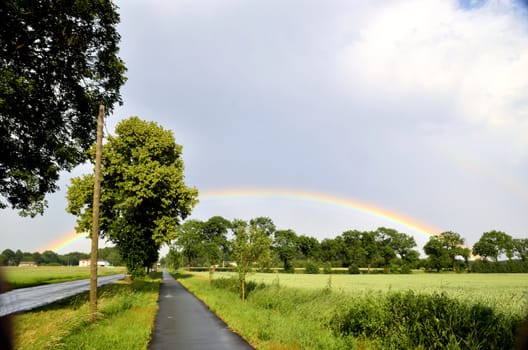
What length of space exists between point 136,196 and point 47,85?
13.3 metres

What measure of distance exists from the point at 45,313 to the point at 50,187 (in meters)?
6.29

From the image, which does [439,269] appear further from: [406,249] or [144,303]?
[144,303]

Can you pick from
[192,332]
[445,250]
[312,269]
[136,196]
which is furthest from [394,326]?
[445,250]

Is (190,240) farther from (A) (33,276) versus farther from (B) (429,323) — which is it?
(B) (429,323)

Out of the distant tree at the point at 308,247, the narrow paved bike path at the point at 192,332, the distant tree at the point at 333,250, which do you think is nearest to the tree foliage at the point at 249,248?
the narrow paved bike path at the point at 192,332

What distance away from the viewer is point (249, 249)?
83.1 feet

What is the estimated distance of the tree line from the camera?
4446 inches

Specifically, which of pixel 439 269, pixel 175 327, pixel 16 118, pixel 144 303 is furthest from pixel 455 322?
pixel 439 269

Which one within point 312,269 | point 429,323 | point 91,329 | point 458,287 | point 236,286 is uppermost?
point 429,323

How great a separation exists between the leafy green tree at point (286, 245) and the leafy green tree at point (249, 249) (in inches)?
4285

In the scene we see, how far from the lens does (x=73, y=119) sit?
67.4 ft

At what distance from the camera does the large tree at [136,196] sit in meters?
30.3

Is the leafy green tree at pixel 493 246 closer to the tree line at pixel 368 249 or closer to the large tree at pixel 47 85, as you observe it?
the tree line at pixel 368 249

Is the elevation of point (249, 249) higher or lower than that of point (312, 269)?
higher
